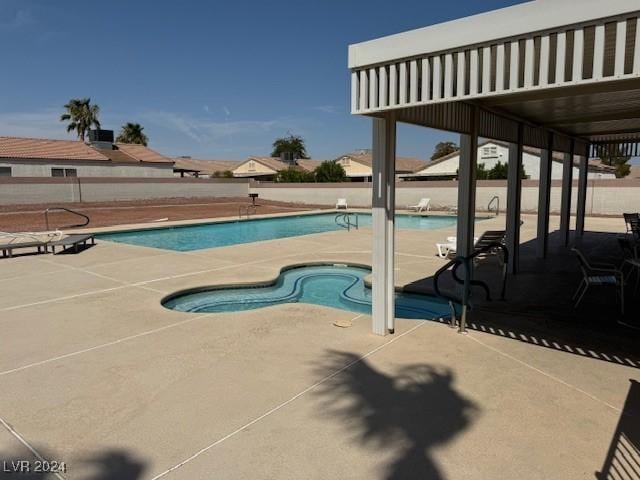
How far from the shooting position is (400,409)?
347 cm

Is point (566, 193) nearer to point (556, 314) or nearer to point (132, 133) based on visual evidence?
point (556, 314)

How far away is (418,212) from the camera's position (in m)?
24.6

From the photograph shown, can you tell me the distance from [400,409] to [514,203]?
261 inches

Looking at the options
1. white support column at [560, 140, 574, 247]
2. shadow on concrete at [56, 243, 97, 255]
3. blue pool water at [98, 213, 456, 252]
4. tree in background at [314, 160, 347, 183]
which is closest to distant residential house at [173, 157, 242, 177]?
tree in background at [314, 160, 347, 183]

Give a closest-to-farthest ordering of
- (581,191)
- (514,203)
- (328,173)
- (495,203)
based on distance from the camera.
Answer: (514,203) < (581,191) < (495,203) < (328,173)

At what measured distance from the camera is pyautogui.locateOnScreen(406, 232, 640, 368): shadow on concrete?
479 centimetres

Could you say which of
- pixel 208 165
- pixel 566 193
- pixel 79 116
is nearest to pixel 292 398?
pixel 566 193

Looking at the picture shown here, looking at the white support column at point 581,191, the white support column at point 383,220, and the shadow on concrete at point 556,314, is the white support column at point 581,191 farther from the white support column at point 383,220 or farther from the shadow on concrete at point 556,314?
the white support column at point 383,220

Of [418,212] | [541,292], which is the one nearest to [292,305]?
[541,292]

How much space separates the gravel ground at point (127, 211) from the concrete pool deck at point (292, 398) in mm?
15705

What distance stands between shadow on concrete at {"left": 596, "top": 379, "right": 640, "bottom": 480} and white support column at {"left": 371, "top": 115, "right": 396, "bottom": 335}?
2388 mm

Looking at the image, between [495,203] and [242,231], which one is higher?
[495,203]

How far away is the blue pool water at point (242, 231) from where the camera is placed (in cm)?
1623

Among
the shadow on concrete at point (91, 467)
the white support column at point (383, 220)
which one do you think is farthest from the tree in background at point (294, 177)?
the shadow on concrete at point (91, 467)
